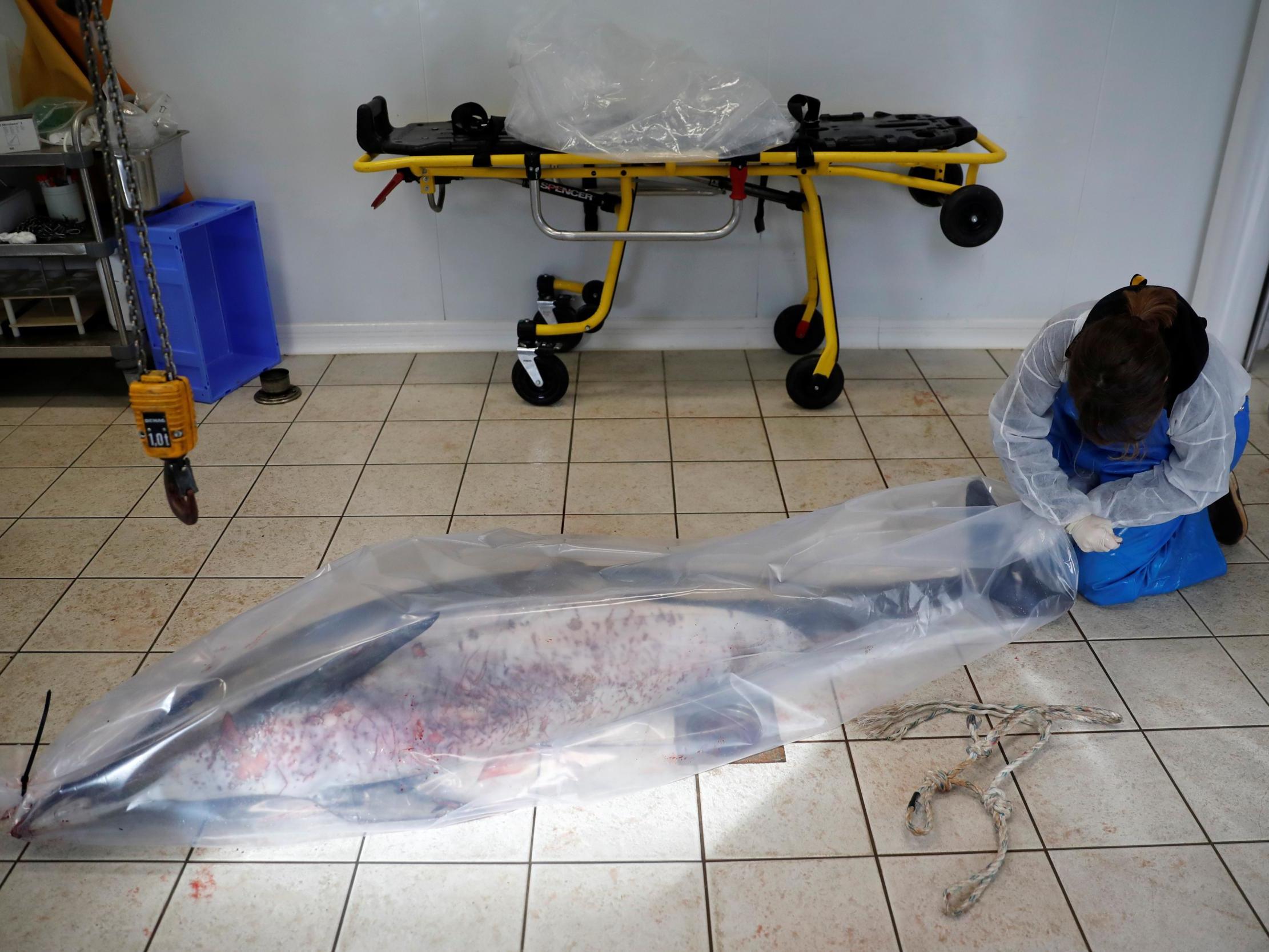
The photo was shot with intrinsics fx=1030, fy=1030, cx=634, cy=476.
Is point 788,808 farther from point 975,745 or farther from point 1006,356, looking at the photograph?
point 1006,356

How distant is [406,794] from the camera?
177 cm

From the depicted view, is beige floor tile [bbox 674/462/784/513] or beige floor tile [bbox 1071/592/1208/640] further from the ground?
beige floor tile [bbox 674/462/784/513]

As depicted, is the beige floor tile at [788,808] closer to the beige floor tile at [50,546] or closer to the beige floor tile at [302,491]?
the beige floor tile at [302,491]

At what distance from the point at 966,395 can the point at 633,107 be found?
1.40 m

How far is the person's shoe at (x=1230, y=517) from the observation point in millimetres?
2438

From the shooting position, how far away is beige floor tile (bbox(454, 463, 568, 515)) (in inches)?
106

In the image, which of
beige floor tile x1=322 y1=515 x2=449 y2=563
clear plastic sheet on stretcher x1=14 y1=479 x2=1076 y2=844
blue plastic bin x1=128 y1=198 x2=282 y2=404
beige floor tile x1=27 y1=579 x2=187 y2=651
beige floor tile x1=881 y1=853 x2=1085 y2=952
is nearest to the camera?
beige floor tile x1=881 y1=853 x2=1085 y2=952

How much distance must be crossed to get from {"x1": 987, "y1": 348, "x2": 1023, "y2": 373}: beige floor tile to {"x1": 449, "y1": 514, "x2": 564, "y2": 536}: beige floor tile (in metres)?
1.73

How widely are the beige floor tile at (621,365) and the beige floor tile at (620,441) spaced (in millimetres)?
320

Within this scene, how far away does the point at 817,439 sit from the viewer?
303 centimetres

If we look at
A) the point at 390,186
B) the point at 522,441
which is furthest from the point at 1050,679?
the point at 390,186

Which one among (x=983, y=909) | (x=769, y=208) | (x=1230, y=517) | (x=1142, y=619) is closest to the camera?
(x=983, y=909)

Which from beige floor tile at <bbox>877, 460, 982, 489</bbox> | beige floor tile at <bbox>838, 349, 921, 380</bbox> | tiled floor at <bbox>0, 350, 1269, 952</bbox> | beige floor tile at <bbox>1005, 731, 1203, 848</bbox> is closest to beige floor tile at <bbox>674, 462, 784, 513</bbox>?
tiled floor at <bbox>0, 350, 1269, 952</bbox>

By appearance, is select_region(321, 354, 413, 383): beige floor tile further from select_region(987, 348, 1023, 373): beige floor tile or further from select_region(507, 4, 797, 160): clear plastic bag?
select_region(987, 348, 1023, 373): beige floor tile
